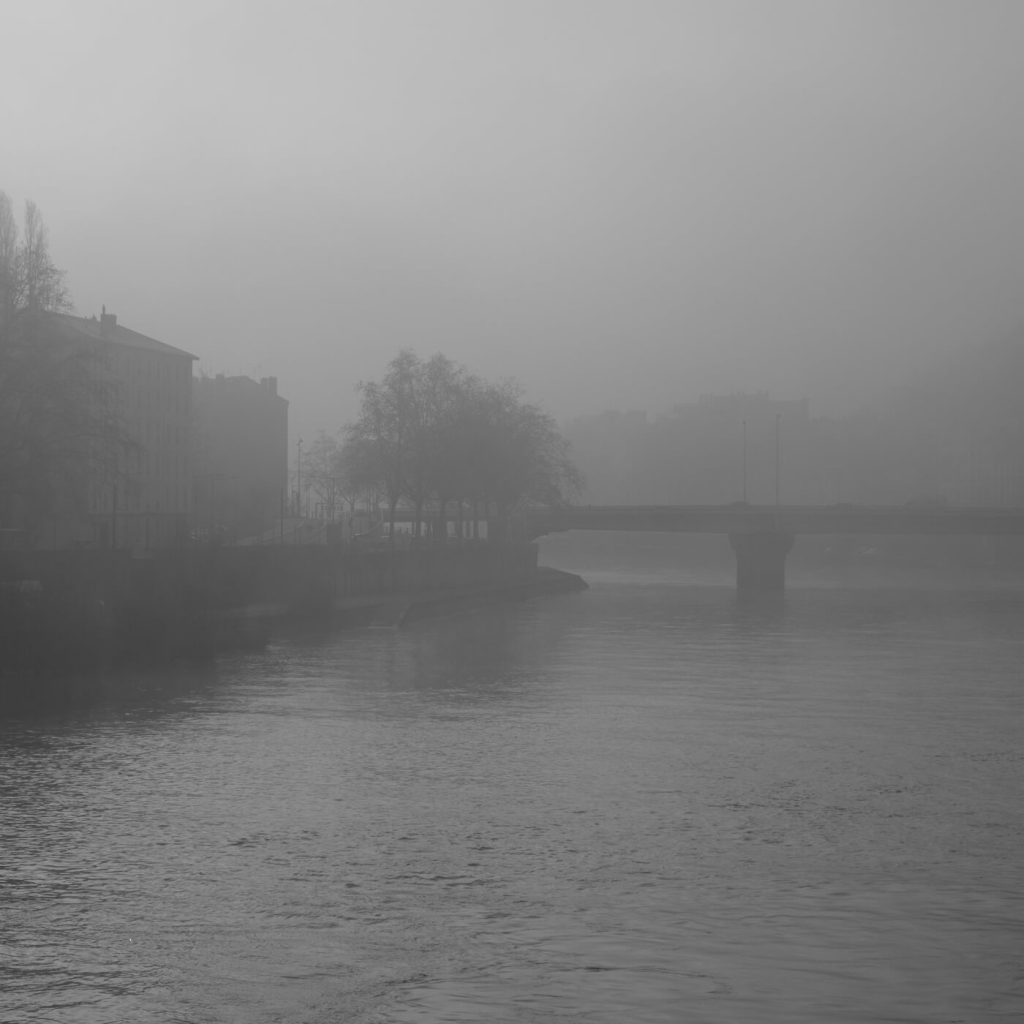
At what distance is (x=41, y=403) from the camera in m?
51.3

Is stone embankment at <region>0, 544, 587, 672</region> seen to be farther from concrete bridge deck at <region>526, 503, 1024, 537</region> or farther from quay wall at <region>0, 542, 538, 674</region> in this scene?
concrete bridge deck at <region>526, 503, 1024, 537</region>

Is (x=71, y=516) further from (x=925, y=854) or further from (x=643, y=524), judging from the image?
(x=643, y=524)

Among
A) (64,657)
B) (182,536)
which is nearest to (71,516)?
(182,536)

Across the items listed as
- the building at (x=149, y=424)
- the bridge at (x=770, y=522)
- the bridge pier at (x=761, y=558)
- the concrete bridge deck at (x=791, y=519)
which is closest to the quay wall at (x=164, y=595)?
the building at (x=149, y=424)

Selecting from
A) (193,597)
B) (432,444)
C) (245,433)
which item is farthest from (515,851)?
(245,433)

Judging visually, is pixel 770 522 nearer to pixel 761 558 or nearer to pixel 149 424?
pixel 761 558

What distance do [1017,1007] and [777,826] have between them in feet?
26.7

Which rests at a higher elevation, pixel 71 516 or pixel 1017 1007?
pixel 71 516

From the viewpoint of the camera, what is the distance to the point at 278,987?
15.0 metres

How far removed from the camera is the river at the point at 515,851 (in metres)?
15.1

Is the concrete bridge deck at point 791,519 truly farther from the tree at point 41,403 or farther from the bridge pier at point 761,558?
the tree at point 41,403

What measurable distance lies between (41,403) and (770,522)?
218 ft

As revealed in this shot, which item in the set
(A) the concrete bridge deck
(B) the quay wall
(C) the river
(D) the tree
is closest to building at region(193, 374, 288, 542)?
(A) the concrete bridge deck

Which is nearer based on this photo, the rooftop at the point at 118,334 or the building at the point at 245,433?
the rooftop at the point at 118,334
